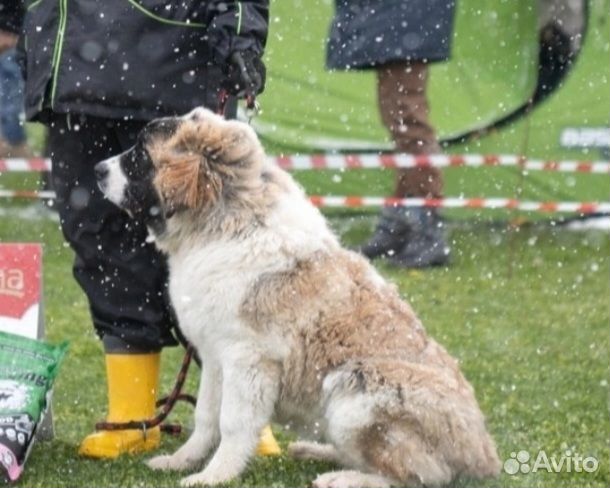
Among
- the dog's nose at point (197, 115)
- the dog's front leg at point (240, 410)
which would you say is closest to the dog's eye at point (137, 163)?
the dog's nose at point (197, 115)

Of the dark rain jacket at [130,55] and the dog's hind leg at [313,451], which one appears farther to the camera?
the dog's hind leg at [313,451]

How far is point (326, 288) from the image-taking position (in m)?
4.80

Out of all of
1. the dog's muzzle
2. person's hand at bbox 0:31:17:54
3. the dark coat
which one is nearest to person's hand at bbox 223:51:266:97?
the dog's muzzle

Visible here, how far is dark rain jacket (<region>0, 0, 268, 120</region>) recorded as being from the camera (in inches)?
203

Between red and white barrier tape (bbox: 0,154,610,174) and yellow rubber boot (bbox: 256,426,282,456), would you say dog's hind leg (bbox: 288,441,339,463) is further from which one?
red and white barrier tape (bbox: 0,154,610,174)

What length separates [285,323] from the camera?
4.76 m

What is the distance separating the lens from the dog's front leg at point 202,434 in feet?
16.8

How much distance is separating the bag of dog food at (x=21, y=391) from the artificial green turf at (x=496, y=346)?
0.12 m

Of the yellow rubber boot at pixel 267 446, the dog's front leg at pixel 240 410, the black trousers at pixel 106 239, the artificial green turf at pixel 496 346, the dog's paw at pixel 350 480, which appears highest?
the black trousers at pixel 106 239

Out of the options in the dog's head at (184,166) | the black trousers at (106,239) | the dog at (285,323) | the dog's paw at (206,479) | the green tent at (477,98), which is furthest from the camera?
the green tent at (477,98)

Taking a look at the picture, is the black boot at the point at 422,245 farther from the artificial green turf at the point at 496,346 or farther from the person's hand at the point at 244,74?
the person's hand at the point at 244,74

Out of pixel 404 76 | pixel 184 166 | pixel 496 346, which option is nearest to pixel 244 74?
pixel 184 166

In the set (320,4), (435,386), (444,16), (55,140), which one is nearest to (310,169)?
(320,4)

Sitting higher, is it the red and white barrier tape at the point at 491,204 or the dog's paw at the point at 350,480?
the dog's paw at the point at 350,480
